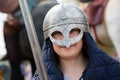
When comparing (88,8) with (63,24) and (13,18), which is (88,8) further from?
(63,24)

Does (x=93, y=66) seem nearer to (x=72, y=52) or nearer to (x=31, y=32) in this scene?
(x=72, y=52)

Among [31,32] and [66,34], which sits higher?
[31,32]

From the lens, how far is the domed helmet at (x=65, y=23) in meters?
1.50

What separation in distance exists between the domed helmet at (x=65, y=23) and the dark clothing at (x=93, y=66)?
0.05m

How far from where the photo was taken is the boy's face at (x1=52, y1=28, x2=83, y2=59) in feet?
4.93

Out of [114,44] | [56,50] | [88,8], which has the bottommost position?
Result: [114,44]

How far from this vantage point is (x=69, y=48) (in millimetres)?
1504

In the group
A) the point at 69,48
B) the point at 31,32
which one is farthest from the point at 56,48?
the point at 31,32

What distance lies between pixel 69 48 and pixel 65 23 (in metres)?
0.08

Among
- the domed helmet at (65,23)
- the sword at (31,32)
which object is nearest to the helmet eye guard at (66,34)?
the domed helmet at (65,23)

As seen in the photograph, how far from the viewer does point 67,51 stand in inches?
59.2

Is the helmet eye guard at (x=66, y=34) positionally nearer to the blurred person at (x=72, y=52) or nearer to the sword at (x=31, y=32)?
the blurred person at (x=72, y=52)

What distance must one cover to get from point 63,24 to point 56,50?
0.09 m

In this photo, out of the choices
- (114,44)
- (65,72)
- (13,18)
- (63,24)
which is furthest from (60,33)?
(114,44)
